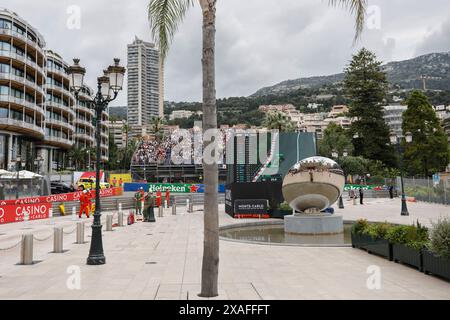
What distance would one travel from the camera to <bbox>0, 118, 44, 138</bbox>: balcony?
173 feet

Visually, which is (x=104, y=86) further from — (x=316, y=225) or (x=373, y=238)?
(x=316, y=225)

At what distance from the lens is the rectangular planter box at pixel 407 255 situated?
32.5 feet

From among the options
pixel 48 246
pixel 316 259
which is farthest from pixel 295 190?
pixel 48 246

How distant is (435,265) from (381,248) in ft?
9.81

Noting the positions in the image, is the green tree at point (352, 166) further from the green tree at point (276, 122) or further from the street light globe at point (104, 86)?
the street light globe at point (104, 86)

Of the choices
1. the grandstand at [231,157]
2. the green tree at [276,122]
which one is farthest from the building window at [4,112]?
the green tree at [276,122]

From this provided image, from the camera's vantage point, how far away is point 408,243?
1058 cm

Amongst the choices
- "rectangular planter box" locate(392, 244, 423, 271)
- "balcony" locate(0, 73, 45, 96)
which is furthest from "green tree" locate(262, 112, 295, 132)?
"rectangular planter box" locate(392, 244, 423, 271)

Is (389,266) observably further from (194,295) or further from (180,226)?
(180,226)

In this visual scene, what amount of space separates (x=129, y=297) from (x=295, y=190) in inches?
488

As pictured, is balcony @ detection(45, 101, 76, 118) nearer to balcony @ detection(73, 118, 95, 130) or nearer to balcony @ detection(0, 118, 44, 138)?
balcony @ detection(73, 118, 95, 130)

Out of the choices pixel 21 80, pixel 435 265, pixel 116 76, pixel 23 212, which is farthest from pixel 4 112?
pixel 435 265

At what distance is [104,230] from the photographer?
20.8 meters
